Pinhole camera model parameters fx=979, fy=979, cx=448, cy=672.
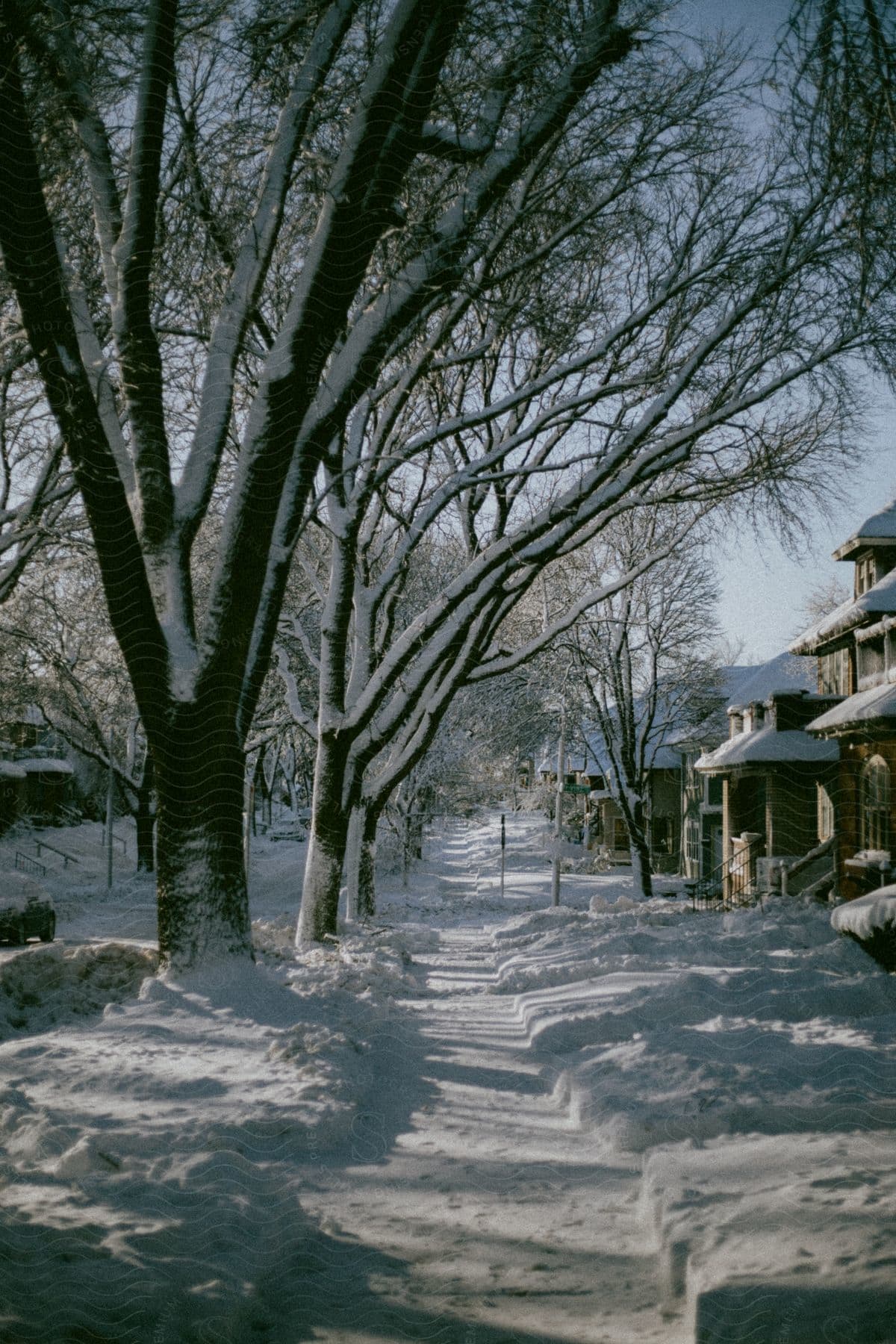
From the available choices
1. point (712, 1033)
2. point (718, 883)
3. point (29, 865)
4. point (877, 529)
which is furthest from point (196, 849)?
point (29, 865)

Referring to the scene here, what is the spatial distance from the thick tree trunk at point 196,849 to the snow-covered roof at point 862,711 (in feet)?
33.4

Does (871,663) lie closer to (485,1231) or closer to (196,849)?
(196,849)

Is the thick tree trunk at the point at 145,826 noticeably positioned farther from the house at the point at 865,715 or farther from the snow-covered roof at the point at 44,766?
the house at the point at 865,715

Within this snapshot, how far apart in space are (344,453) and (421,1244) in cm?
948

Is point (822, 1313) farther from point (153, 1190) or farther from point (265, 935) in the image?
point (265, 935)

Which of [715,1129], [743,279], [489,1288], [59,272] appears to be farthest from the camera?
[743,279]

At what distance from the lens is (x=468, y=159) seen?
7023 millimetres

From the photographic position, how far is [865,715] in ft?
47.0

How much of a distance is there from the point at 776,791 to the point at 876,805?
5.99 meters

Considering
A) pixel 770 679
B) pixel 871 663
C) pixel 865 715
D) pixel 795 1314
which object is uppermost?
pixel 770 679

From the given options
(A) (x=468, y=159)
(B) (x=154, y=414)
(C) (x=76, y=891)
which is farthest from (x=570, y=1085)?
(C) (x=76, y=891)

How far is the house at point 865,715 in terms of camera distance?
629 inches

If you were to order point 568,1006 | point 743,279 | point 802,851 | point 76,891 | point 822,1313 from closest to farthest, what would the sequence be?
point 822,1313 < point 568,1006 < point 743,279 < point 802,851 < point 76,891

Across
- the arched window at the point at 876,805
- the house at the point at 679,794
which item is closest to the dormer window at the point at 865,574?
the arched window at the point at 876,805
